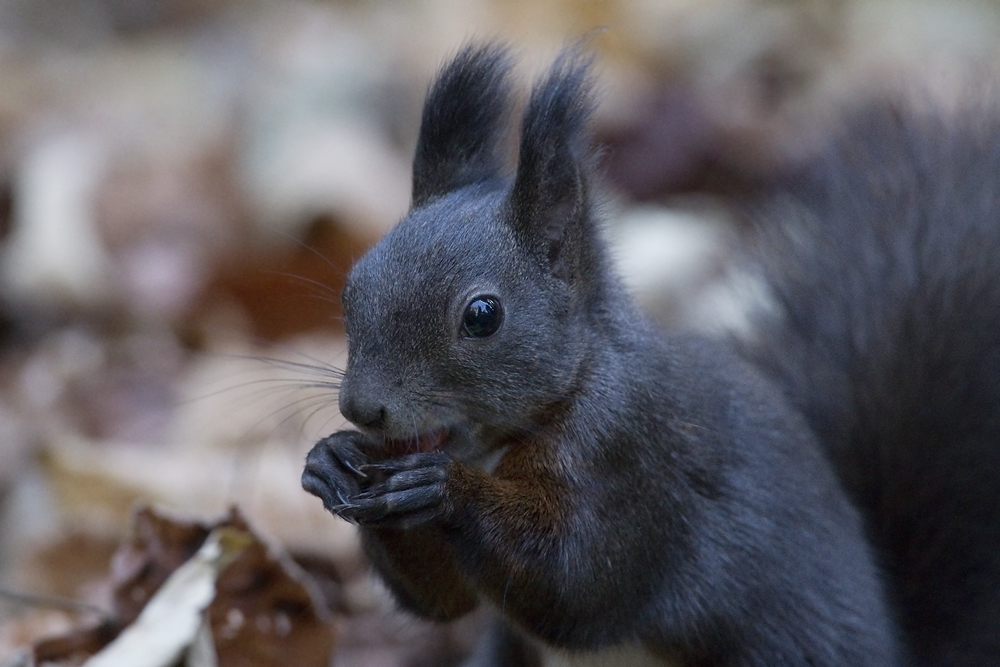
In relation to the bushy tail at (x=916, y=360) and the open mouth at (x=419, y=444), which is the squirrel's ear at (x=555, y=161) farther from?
the bushy tail at (x=916, y=360)

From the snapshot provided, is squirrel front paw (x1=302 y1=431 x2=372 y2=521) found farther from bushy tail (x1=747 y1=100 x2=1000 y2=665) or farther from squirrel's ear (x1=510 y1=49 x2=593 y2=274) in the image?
bushy tail (x1=747 y1=100 x2=1000 y2=665)

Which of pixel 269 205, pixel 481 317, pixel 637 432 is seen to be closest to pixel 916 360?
pixel 637 432

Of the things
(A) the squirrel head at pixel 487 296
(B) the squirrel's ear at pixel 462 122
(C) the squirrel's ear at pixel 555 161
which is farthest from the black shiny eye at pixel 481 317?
(B) the squirrel's ear at pixel 462 122

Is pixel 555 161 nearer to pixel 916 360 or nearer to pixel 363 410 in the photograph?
pixel 363 410

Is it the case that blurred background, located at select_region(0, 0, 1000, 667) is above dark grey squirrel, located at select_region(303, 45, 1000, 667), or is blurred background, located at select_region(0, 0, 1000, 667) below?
below

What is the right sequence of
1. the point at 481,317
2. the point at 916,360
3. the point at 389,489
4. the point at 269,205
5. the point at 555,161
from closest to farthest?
1. the point at 389,489
2. the point at 481,317
3. the point at 555,161
4. the point at 916,360
5. the point at 269,205

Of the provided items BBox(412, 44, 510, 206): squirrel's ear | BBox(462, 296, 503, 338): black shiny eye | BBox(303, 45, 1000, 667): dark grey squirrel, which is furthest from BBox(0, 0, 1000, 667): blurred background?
BBox(462, 296, 503, 338): black shiny eye

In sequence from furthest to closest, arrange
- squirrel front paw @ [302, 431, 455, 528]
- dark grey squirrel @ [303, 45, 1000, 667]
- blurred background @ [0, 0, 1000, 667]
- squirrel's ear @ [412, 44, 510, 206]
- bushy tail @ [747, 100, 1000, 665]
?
blurred background @ [0, 0, 1000, 667]
bushy tail @ [747, 100, 1000, 665]
squirrel's ear @ [412, 44, 510, 206]
dark grey squirrel @ [303, 45, 1000, 667]
squirrel front paw @ [302, 431, 455, 528]
